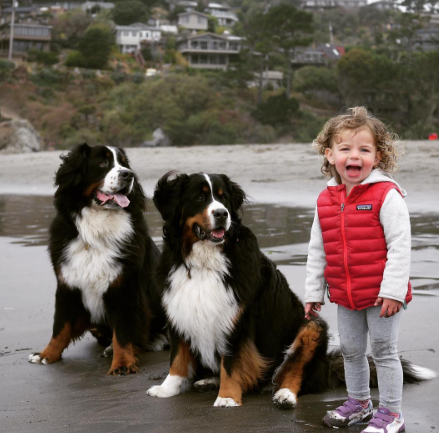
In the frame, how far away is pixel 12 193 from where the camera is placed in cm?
1648

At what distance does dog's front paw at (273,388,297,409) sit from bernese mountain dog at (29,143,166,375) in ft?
4.19

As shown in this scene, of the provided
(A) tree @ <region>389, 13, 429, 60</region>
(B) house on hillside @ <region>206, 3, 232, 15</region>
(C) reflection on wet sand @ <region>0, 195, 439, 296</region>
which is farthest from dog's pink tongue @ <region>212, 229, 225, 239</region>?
(B) house on hillside @ <region>206, 3, 232, 15</region>

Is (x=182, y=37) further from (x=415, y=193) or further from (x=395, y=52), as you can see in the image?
(x=415, y=193)

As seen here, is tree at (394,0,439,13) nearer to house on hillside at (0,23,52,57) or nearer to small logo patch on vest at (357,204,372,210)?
house on hillside at (0,23,52,57)

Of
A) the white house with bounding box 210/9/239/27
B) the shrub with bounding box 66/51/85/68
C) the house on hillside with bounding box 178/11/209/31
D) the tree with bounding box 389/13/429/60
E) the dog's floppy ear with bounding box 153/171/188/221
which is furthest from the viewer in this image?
the white house with bounding box 210/9/239/27

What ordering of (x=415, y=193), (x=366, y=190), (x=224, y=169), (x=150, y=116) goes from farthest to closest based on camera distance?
1. (x=150, y=116)
2. (x=224, y=169)
3. (x=415, y=193)
4. (x=366, y=190)

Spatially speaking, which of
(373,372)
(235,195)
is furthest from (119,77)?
(373,372)

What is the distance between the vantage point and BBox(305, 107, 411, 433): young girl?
3412 millimetres

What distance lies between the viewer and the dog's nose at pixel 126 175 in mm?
4872

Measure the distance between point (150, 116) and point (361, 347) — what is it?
154ft

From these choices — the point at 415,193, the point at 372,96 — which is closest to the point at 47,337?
the point at 415,193

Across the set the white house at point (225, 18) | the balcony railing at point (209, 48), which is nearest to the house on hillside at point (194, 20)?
the white house at point (225, 18)

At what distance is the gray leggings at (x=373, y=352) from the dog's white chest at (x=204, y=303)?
771 mm

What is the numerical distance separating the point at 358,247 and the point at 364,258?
0.06 m
